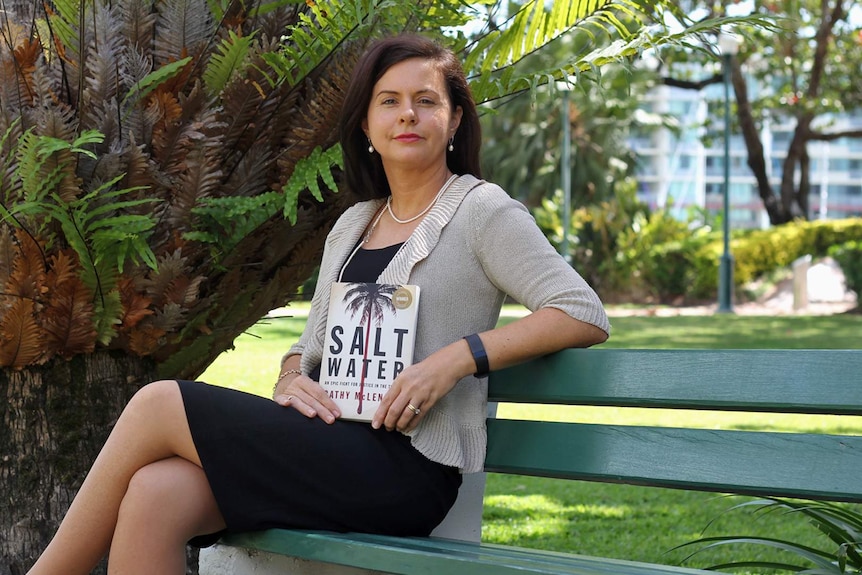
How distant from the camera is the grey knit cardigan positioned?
249 centimetres

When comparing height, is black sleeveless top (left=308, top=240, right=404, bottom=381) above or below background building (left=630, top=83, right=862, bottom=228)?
below

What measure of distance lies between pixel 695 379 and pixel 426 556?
684 mm

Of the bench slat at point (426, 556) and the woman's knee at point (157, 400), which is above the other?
the woman's knee at point (157, 400)

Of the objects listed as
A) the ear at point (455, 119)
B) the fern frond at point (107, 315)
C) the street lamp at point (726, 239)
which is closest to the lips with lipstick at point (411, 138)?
the ear at point (455, 119)

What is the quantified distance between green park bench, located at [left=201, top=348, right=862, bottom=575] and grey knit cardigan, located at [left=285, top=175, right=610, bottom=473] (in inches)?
3.5

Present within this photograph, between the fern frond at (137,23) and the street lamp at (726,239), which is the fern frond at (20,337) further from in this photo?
the street lamp at (726,239)

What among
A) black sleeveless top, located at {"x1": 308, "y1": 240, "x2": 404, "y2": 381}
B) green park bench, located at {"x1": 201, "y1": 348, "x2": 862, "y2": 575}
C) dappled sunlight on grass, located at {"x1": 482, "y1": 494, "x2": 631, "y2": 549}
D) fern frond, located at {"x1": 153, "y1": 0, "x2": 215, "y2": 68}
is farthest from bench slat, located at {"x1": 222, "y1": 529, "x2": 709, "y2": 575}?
dappled sunlight on grass, located at {"x1": 482, "y1": 494, "x2": 631, "y2": 549}

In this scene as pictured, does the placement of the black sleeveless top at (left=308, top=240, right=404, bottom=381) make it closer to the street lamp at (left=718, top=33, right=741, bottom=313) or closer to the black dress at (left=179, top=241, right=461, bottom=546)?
the black dress at (left=179, top=241, right=461, bottom=546)

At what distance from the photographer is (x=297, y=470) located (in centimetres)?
248

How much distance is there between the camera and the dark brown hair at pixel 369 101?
9.21ft

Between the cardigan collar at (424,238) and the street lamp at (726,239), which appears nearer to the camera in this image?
the cardigan collar at (424,238)

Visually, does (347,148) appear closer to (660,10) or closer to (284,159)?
(284,159)

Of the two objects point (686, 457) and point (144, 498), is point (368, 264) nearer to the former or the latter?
point (144, 498)

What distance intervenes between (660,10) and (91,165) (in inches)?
62.8
